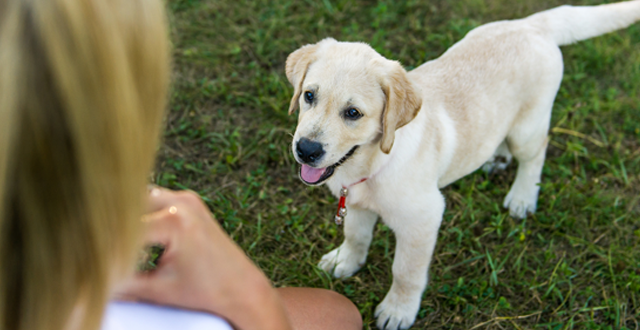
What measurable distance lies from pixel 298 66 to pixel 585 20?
172cm

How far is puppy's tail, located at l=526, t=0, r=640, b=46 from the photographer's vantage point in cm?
278

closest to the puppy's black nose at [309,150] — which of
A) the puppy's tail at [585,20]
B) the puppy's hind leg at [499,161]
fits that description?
the puppy's tail at [585,20]

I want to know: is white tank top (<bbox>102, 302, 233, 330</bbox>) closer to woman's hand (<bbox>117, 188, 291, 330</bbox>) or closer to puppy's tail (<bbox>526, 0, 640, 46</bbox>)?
woman's hand (<bbox>117, 188, 291, 330</bbox>)

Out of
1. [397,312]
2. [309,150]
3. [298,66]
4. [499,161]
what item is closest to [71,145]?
[309,150]

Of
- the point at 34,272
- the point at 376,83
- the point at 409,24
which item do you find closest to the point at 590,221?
the point at 376,83

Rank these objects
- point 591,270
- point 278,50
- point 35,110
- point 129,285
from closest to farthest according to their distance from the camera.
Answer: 1. point 35,110
2. point 129,285
3. point 591,270
4. point 278,50

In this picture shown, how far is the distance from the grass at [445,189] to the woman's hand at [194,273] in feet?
4.76

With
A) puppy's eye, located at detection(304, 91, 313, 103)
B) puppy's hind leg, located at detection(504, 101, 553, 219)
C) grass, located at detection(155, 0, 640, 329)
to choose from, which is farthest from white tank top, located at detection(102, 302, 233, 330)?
puppy's hind leg, located at detection(504, 101, 553, 219)

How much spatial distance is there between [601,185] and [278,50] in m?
2.64

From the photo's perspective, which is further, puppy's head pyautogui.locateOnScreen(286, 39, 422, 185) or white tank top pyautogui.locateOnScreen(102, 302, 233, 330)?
puppy's head pyautogui.locateOnScreen(286, 39, 422, 185)

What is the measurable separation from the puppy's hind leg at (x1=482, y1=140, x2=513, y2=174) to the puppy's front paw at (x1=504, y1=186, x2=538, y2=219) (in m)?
0.27

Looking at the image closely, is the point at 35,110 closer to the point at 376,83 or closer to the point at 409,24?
the point at 376,83

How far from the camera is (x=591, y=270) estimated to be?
2.92 m

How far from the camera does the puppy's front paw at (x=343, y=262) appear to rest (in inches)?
113
